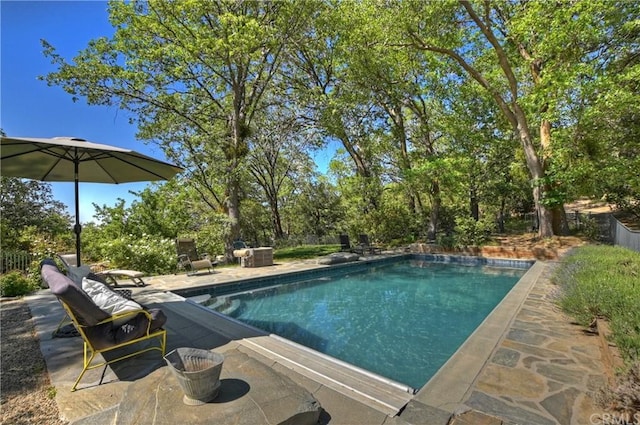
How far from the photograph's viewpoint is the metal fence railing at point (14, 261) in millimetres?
8062

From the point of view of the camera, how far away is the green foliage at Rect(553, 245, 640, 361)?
2715 millimetres

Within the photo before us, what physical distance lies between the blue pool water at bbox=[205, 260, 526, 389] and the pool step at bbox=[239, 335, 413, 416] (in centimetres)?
102

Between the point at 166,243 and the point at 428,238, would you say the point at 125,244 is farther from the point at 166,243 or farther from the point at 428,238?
the point at 428,238

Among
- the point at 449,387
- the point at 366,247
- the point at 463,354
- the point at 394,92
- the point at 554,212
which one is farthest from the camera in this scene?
the point at 394,92

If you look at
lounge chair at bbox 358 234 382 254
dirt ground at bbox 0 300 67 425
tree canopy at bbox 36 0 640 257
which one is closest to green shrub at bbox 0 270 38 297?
dirt ground at bbox 0 300 67 425

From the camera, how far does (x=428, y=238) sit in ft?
51.9

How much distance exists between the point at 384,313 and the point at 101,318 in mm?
4926

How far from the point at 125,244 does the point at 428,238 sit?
13.0 m

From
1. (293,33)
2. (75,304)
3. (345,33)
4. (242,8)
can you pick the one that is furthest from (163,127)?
(75,304)

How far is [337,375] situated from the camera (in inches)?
115

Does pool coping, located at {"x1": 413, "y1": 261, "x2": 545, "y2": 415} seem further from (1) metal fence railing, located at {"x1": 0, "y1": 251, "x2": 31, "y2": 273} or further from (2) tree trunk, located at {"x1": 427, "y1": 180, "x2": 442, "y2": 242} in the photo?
(2) tree trunk, located at {"x1": 427, "y1": 180, "x2": 442, "y2": 242}

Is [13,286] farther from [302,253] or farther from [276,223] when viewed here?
[276,223]

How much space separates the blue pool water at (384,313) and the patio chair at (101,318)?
240cm

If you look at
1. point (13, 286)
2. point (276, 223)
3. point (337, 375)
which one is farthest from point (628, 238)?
point (276, 223)
